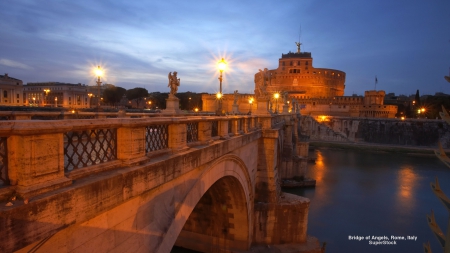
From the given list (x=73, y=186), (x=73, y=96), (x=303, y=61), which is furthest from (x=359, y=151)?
(x=73, y=186)

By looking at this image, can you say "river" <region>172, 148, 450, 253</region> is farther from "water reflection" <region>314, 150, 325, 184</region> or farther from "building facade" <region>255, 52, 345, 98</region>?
"building facade" <region>255, 52, 345, 98</region>

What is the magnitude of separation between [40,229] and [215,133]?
18.0 feet

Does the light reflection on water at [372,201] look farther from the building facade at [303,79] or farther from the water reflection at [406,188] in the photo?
the building facade at [303,79]

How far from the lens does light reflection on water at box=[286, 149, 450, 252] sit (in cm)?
1778

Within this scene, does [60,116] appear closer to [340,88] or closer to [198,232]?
[198,232]

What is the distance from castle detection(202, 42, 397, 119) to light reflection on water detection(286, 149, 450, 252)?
96.5 ft

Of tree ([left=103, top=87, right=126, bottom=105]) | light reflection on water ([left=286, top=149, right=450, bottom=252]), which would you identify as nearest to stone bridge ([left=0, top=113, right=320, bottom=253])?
light reflection on water ([left=286, top=149, right=450, bottom=252])

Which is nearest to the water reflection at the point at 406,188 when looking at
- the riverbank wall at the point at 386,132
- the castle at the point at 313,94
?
the riverbank wall at the point at 386,132

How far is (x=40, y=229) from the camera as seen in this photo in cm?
251

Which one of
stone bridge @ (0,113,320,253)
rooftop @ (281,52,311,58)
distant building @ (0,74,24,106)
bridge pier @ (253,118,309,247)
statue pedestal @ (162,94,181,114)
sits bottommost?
bridge pier @ (253,118,309,247)

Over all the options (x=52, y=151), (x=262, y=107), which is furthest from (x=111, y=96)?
(x=52, y=151)

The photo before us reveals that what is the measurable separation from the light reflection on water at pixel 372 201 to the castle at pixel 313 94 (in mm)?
29418

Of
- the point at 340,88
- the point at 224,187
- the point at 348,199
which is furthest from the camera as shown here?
the point at 340,88

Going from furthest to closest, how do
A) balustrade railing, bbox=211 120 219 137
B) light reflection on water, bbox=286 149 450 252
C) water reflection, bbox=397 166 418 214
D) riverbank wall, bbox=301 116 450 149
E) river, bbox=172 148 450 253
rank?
1. riverbank wall, bbox=301 116 450 149
2. water reflection, bbox=397 166 418 214
3. light reflection on water, bbox=286 149 450 252
4. river, bbox=172 148 450 253
5. balustrade railing, bbox=211 120 219 137
